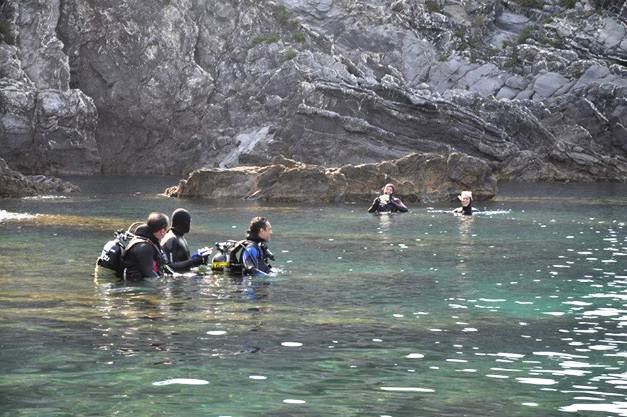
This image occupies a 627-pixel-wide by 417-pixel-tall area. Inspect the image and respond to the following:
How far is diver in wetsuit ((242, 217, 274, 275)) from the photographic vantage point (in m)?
23.3

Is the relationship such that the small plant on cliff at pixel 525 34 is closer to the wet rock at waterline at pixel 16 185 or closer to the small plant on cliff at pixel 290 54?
the small plant on cliff at pixel 290 54

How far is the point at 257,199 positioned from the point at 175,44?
51812 millimetres

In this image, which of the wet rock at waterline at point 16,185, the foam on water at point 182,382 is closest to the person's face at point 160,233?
the foam on water at point 182,382

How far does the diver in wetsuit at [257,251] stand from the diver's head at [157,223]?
1.90m

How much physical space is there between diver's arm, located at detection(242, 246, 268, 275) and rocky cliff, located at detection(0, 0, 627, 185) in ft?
224

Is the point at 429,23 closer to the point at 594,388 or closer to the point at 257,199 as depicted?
the point at 257,199

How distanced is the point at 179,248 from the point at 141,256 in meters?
2.50

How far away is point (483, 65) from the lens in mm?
110812

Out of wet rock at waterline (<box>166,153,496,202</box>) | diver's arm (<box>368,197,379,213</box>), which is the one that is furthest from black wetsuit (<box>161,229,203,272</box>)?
wet rock at waterline (<box>166,153,496,202</box>)

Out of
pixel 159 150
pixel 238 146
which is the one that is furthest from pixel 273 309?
pixel 159 150

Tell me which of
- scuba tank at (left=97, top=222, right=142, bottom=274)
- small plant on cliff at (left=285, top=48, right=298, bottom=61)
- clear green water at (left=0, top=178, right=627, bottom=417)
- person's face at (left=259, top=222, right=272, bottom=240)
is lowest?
clear green water at (left=0, top=178, right=627, bottom=417)

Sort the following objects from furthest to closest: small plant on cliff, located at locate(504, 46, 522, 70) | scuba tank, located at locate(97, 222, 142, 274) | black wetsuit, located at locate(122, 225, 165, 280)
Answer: small plant on cliff, located at locate(504, 46, 522, 70)
scuba tank, located at locate(97, 222, 142, 274)
black wetsuit, located at locate(122, 225, 165, 280)

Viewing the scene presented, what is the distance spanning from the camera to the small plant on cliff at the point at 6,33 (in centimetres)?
10306

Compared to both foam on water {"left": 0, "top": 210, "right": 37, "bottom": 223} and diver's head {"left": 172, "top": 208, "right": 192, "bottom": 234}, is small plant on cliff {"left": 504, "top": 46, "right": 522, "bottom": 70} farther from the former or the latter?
diver's head {"left": 172, "top": 208, "right": 192, "bottom": 234}
